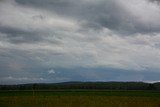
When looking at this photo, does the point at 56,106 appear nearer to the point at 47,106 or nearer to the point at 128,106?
the point at 47,106

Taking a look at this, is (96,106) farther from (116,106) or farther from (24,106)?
(24,106)

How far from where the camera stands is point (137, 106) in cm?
3784

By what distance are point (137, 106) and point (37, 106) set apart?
11081mm

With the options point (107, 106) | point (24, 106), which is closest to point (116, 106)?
A: point (107, 106)

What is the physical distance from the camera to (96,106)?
37.3 m

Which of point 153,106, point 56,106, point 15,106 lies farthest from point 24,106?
point 153,106

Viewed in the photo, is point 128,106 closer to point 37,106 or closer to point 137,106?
point 137,106

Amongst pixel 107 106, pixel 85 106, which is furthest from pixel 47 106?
pixel 107 106

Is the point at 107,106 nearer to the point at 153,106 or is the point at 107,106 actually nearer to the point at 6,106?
the point at 153,106

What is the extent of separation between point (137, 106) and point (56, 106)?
9.01m

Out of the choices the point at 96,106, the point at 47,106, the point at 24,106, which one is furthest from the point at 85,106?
the point at 24,106

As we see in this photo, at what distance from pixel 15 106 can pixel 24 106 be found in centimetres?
101

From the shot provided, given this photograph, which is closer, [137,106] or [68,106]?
[68,106]

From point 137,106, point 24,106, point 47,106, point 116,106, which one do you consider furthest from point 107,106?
point 24,106
